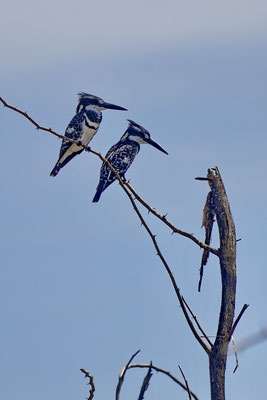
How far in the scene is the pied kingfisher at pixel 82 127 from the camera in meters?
18.9

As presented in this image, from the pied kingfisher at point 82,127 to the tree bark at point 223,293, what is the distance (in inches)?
505

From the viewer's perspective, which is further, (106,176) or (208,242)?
(106,176)

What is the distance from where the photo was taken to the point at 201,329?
5574 millimetres

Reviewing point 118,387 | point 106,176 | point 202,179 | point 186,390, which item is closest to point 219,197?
point 202,179

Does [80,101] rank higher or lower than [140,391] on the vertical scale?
higher

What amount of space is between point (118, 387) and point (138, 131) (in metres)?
16.4

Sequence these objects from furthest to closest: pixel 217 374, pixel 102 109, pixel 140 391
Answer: pixel 102 109, pixel 217 374, pixel 140 391

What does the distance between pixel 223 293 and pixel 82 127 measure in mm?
13844

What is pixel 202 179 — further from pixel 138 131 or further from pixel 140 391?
pixel 138 131

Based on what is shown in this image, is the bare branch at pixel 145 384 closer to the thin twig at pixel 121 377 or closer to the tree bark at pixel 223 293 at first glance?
the thin twig at pixel 121 377

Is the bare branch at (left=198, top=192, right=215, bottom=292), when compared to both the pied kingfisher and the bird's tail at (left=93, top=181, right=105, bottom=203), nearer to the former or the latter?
the bird's tail at (left=93, top=181, right=105, bottom=203)

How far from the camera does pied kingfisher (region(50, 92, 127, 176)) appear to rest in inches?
744

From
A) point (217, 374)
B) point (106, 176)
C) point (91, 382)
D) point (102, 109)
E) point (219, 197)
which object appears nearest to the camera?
point (91, 382)

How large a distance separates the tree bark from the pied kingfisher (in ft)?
42.1
